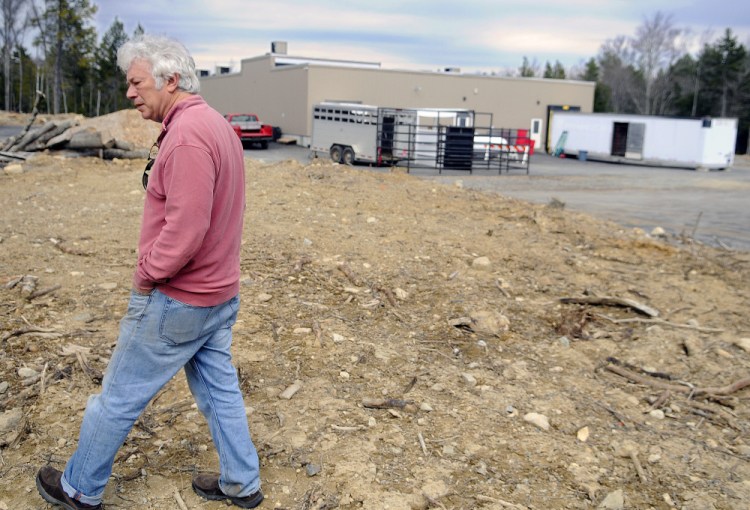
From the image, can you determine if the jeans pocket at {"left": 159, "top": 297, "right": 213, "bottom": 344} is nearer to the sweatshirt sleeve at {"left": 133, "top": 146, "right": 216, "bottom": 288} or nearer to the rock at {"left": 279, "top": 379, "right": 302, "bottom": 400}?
the sweatshirt sleeve at {"left": 133, "top": 146, "right": 216, "bottom": 288}

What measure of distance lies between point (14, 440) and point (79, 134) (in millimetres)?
11656

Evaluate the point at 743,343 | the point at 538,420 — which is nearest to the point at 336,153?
the point at 743,343

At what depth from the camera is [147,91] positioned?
8.94ft

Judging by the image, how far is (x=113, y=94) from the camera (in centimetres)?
5066

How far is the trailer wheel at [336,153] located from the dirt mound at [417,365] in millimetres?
16043

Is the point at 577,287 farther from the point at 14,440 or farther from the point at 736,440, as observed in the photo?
the point at 14,440

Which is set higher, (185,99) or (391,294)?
(185,99)

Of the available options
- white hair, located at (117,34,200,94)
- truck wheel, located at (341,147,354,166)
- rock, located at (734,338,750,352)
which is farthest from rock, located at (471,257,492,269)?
truck wheel, located at (341,147,354,166)

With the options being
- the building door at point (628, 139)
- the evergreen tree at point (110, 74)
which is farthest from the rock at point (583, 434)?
the evergreen tree at point (110, 74)

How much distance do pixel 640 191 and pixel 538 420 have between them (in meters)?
18.4

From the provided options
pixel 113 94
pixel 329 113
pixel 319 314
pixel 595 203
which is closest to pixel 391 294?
pixel 319 314

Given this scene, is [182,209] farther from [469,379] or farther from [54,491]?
[469,379]

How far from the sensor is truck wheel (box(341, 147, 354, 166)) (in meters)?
24.0

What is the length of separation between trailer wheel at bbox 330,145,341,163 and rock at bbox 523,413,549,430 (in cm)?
2089
